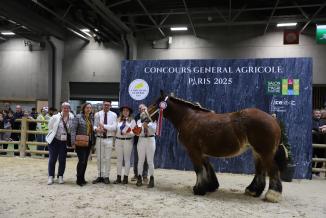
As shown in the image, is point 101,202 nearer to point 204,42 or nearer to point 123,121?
point 123,121

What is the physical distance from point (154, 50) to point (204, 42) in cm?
227

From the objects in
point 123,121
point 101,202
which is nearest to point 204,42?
point 123,121

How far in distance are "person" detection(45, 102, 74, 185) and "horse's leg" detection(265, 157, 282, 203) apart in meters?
3.41

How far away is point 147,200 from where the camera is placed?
5012mm

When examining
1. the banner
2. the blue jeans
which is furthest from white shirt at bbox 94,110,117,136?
the banner

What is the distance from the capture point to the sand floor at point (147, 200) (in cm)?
435

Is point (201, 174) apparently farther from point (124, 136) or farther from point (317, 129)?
point (317, 129)

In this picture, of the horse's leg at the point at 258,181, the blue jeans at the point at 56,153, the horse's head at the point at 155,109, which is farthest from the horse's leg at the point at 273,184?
the blue jeans at the point at 56,153

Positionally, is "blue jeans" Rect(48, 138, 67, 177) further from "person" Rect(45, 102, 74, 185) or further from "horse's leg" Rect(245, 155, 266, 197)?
"horse's leg" Rect(245, 155, 266, 197)

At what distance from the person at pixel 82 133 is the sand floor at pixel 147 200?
0.26m

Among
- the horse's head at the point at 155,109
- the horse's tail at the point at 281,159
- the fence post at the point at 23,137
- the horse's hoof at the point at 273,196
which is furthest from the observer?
the fence post at the point at 23,137

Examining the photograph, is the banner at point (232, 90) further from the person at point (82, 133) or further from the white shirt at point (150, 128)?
the person at point (82, 133)

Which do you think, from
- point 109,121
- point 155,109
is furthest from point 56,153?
point 155,109

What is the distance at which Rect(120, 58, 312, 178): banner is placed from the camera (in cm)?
732
